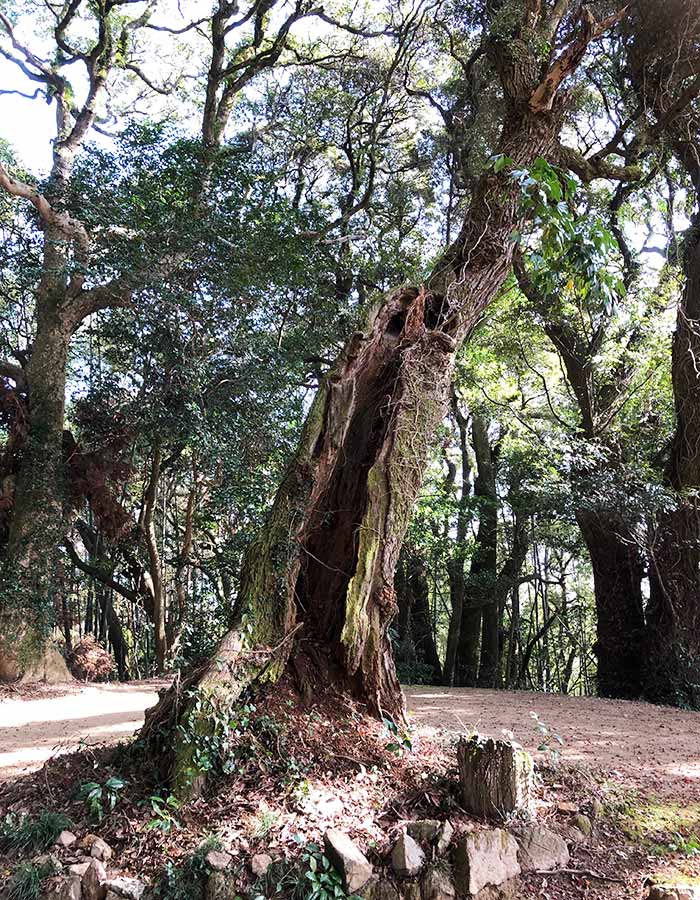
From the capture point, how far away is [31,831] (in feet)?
9.37

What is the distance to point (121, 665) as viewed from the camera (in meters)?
13.2

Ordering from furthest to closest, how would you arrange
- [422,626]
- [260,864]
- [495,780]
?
[422,626], [495,780], [260,864]

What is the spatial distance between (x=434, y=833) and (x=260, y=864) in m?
0.76

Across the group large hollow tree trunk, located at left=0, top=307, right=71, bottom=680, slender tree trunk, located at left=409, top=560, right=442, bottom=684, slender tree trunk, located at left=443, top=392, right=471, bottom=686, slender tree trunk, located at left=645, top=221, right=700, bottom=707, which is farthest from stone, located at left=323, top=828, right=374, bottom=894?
slender tree trunk, located at left=409, top=560, right=442, bottom=684

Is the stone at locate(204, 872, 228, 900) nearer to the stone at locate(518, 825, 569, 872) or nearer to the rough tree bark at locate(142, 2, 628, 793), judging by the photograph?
the rough tree bark at locate(142, 2, 628, 793)

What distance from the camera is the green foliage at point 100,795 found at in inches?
117

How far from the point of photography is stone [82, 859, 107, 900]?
2604 mm

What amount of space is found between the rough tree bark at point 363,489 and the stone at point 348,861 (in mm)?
884

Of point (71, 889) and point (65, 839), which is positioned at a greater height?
point (65, 839)

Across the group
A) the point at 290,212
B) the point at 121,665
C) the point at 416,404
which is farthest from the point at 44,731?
the point at 121,665

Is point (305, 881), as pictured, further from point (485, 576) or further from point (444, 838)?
point (485, 576)

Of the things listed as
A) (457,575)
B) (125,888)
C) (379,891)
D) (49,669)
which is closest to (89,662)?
(49,669)

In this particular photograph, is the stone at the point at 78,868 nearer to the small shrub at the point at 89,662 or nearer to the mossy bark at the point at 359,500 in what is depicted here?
the mossy bark at the point at 359,500

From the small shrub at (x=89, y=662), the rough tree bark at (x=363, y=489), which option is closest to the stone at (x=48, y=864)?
the rough tree bark at (x=363, y=489)
